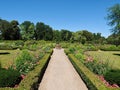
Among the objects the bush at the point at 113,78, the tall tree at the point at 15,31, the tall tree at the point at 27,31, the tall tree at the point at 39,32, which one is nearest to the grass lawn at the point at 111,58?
the bush at the point at 113,78

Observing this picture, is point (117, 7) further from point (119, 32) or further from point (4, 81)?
point (4, 81)

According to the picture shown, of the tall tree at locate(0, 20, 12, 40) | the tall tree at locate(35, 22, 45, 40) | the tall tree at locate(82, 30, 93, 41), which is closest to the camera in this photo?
the tall tree at locate(0, 20, 12, 40)

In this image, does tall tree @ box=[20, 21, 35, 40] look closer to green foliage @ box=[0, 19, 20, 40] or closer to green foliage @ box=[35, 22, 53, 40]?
green foliage @ box=[35, 22, 53, 40]

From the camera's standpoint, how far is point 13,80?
341 inches

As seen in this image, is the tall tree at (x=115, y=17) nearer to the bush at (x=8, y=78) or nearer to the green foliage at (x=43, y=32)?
the bush at (x=8, y=78)

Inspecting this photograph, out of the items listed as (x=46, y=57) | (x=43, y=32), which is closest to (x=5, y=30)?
→ (x=43, y=32)

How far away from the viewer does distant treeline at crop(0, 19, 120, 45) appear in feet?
249

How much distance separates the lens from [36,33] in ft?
302

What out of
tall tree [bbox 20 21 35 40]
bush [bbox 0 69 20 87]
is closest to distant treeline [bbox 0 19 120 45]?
tall tree [bbox 20 21 35 40]

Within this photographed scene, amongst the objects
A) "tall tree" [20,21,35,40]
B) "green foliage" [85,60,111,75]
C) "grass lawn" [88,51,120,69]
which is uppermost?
"tall tree" [20,21,35,40]

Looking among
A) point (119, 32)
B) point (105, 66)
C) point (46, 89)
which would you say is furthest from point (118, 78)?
point (119, 32)

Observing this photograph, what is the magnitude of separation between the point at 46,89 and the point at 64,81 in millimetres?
1958

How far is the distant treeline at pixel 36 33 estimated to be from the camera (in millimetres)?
75938

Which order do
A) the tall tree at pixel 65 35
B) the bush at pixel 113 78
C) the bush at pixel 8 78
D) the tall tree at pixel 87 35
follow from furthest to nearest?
1. the tall tree at pixel 87 35
2. the tall tree at pixel 65 35
3. the bush at pixel 113 78
4. the bush at pixel 8 78
